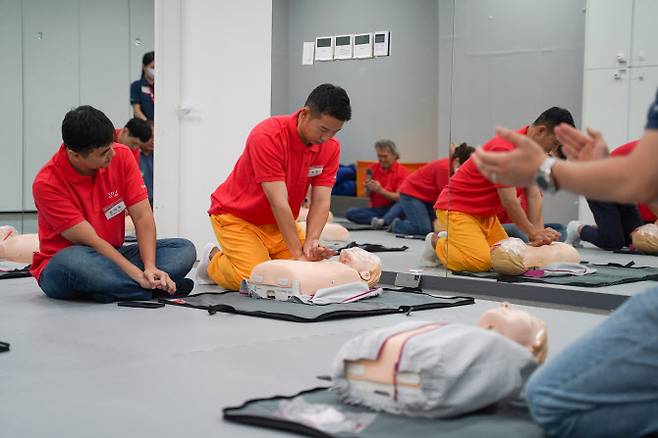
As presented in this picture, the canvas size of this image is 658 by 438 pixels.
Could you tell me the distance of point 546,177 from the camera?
241 centimetres

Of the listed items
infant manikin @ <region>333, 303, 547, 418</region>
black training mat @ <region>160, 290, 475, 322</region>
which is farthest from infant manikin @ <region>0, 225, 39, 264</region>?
infant manikin @ <region>333, 303, 547, 418</region>

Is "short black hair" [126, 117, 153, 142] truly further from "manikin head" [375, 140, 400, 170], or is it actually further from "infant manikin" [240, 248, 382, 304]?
"infant manikin" [240, 248, 382, 304]

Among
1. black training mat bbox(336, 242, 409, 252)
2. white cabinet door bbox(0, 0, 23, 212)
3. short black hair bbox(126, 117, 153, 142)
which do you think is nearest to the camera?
black training mat bbox(336, 242, 409, 252)

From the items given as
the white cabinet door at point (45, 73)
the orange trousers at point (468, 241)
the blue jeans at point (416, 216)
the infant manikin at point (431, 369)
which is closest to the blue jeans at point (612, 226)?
the orange trousers at point (468, 241)

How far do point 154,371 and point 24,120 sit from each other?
31.8 ft

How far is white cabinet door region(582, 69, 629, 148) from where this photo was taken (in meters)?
6.43

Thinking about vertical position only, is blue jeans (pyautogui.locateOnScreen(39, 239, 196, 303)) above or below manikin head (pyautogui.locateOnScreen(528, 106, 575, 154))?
below

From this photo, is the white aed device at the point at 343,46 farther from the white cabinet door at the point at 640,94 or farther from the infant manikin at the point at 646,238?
the infant manikin at the point at 646,238

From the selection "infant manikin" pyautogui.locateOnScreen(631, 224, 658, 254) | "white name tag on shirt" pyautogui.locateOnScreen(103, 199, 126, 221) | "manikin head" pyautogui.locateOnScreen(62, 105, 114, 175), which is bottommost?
"infant manikin" pyautogui.locateOnScreen(631, 224, 658, 254)

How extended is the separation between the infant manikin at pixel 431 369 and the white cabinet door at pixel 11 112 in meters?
10.3

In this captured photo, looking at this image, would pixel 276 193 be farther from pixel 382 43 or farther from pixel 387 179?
pixel 387 179

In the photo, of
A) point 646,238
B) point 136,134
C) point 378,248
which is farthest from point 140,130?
point 646,238

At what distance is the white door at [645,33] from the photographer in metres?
6.20

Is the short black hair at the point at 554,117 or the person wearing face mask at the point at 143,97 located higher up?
the person wearing face mask at the point at 143,97
